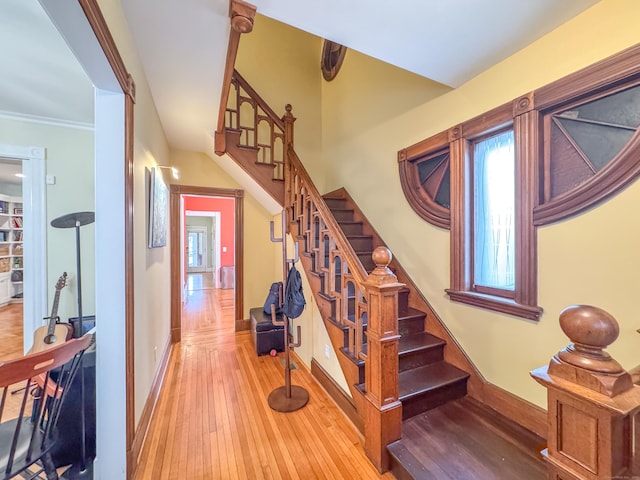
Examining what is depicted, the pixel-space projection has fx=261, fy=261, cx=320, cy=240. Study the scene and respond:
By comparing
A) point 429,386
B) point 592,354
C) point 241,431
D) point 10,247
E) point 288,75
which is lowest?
point 241,431

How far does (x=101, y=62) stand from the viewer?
3.94 feet

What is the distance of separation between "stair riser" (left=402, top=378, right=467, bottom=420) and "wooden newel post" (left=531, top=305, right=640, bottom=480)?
1.22m

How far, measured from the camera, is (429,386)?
1857 millimetres

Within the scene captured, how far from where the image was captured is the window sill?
167cm

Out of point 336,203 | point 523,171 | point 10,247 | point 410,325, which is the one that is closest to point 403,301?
point 410,325

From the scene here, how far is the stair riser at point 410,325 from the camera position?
2314 millimetres

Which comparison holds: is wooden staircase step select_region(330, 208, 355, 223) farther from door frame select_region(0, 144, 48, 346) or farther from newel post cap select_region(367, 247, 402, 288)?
door frame select_region(0, 144, 48, 346)

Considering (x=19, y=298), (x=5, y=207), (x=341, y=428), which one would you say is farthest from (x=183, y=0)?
(x=19, y=298)

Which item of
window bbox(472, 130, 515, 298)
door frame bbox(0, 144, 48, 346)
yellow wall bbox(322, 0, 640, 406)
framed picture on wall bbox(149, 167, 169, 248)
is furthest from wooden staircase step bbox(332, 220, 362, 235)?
door frame bbox(0, 144, 48, 346)

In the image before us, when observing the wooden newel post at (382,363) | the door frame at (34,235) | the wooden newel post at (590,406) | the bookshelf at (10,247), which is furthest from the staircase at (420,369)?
the bookshelf at (10,247)

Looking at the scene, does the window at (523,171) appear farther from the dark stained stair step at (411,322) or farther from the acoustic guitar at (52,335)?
the acoustic guitar at (52,335)

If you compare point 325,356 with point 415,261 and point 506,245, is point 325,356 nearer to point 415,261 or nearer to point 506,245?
point 415,261

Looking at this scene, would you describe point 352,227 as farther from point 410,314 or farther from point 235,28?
point 235,28

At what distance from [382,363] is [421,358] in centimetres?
76
